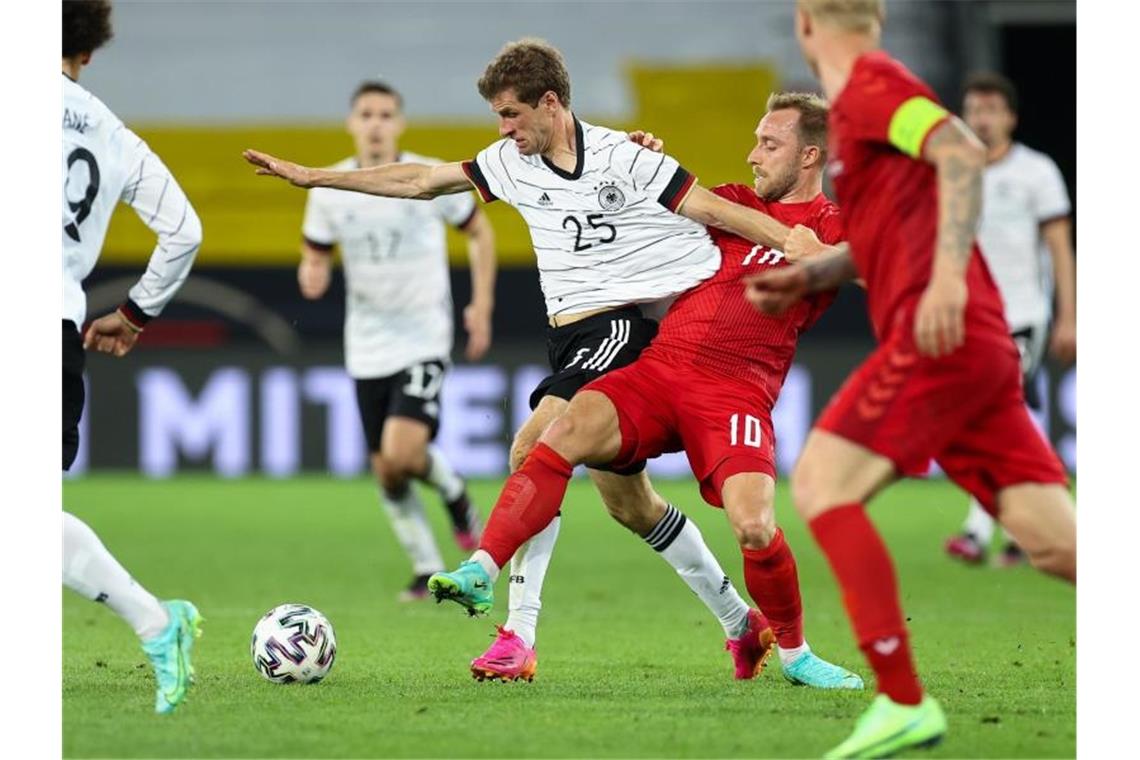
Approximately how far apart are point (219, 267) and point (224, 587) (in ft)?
29.5

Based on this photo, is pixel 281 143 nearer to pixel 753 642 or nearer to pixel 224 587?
pixel 224 587

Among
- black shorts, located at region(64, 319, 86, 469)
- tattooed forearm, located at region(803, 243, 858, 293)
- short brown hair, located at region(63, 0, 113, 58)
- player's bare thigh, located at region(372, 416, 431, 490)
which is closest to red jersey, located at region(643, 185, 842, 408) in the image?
tattooed forearm, located at region(803, 243, 858, 293)

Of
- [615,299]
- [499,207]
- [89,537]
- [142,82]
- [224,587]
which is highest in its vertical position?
[142,82]

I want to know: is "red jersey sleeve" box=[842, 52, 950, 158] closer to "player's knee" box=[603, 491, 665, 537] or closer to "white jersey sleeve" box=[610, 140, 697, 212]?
"white jersey sleeve" box=[610, 140, 697, 212]

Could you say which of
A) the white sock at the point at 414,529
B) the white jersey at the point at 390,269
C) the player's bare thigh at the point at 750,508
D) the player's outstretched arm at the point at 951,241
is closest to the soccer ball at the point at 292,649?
the player's bare thigh at the point at 750,508

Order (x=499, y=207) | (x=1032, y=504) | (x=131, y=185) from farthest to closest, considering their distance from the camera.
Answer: (x=499, y=207) → (x=131, y=185) → (x=1032, y=504)

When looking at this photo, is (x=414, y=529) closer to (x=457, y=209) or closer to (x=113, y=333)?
(x=457, y=209)

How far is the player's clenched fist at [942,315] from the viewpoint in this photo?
4.31 meters

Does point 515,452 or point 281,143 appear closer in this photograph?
point 515,452

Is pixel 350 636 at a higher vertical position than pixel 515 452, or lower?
lower

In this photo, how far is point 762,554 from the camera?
5914mm

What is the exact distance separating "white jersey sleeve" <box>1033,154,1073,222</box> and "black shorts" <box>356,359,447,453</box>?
3677 millimetres

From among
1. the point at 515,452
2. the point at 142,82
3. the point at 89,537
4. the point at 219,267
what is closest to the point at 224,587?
the point at 515,452

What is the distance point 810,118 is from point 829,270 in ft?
5.27
